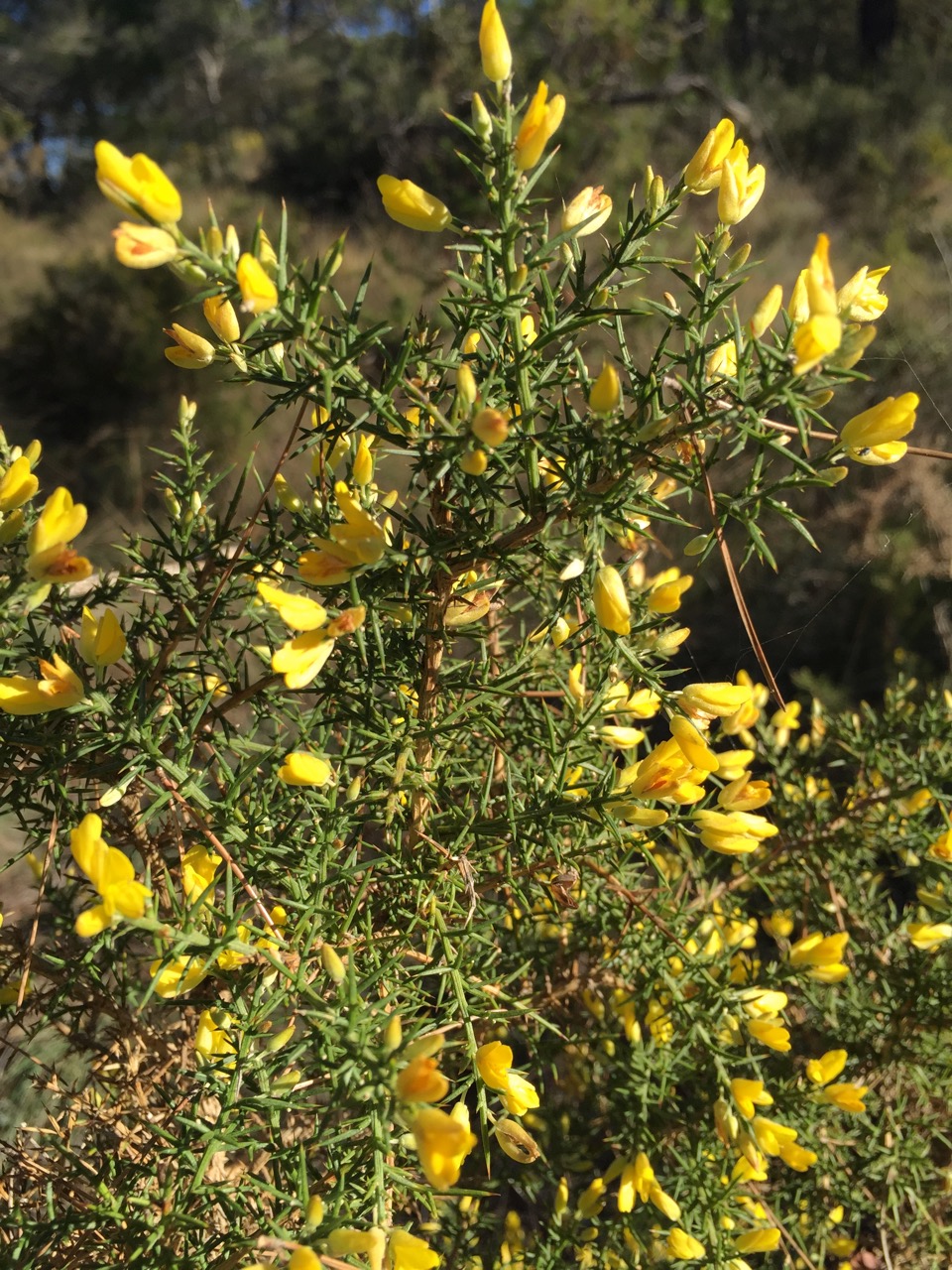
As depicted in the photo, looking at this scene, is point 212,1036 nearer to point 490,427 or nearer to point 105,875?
point 105,875

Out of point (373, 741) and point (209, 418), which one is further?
point (209, 418)

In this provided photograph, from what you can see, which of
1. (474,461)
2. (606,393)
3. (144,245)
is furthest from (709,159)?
(144,245)

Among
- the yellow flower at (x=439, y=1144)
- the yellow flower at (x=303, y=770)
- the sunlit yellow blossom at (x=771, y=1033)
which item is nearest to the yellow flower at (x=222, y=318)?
the yellow flower at (x=303, y=770)

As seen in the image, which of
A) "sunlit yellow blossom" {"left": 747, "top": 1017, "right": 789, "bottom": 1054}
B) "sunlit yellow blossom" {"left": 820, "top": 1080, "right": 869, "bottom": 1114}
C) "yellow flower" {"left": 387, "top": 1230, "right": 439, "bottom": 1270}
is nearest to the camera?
"yellow flower" {"left": 387, "top": 1230, "right": 439, "bottom": 1270}

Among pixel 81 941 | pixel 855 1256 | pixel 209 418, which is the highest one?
pixel 81 941

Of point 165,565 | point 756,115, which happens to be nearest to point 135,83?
point 756,115

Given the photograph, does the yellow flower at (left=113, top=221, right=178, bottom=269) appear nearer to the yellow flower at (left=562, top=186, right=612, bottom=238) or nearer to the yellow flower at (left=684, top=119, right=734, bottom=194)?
the yellow flower at (left=562, top=186, right=612, bottom=238)

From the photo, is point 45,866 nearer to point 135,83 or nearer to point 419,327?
point 419,327

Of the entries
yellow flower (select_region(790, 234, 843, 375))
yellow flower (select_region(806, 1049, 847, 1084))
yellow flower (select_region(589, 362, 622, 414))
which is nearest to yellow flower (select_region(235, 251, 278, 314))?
yellow flower (select_region(589, 362, 622, 414))
